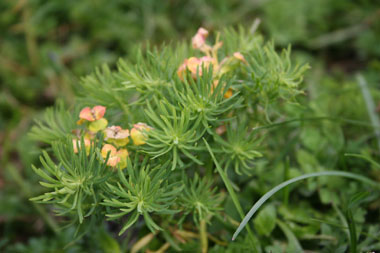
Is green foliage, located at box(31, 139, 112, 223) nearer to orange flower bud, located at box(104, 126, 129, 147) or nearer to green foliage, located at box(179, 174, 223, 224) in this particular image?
orange flower bud, located at box(104, 126, 129, 147)

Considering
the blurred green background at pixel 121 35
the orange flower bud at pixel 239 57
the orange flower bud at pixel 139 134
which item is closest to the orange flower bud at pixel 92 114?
the orange flower bud at pixel 139 134

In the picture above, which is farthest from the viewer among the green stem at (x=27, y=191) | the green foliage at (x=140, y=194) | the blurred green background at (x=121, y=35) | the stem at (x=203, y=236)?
the blurred green background at (x=121, y=35)

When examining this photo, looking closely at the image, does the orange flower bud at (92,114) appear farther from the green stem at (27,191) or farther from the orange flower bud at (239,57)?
the green stem at (27,191)

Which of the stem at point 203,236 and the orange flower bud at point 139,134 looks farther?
the stem at point 203,236

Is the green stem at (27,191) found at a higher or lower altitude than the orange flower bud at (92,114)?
lower

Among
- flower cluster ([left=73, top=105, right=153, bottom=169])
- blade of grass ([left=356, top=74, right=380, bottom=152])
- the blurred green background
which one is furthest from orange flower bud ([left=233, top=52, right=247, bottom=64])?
the blurred green background

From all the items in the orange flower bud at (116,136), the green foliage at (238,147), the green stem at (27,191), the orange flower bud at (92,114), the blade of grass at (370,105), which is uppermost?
the orange flower bud at (92,114)
